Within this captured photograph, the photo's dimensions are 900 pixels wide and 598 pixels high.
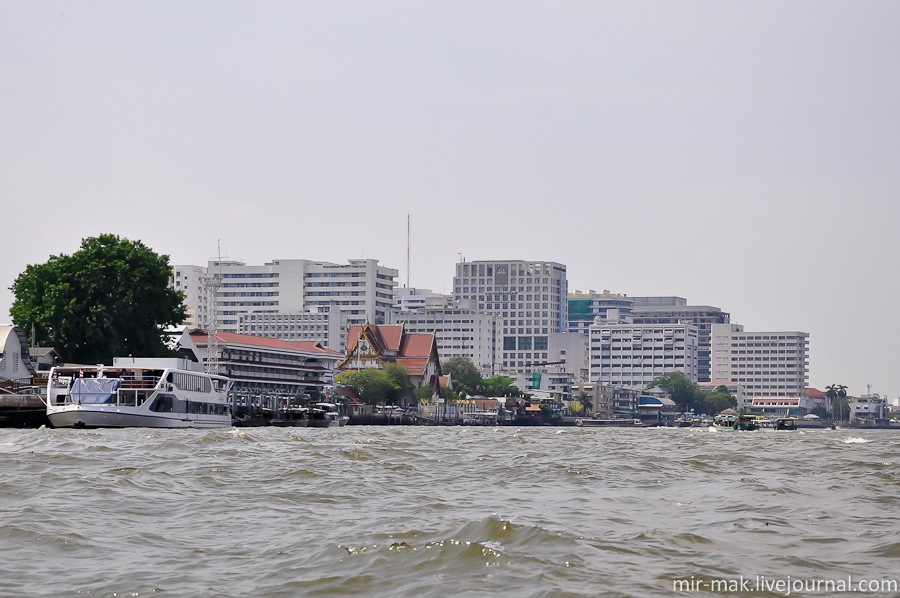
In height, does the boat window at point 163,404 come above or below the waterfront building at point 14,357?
below

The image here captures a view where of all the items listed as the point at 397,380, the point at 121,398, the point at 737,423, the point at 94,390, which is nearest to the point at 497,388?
the point at 397,380

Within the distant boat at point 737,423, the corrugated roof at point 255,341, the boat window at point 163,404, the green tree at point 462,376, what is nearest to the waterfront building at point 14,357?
the boat window at point 163,404

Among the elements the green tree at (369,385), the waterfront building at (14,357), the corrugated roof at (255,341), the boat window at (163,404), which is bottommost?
the green tree at (369,385)

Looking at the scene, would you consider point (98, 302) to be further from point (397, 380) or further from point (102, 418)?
point (397, 380)

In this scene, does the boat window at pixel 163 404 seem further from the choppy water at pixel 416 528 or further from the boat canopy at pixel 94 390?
the choppy water at pixel 416 528

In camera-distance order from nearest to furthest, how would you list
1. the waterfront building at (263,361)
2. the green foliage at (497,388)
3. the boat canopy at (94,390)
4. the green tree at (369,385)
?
1. the boat canopy at (94,390)
2. the waterfront building at (263,361)
3. the green tree at (369,385)
4. the green foliage at (497,388)

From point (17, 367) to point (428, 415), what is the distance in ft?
261

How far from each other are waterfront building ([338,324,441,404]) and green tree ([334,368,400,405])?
18649 millimetres

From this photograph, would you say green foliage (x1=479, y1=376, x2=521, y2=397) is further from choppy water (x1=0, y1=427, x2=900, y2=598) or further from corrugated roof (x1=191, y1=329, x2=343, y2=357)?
choppy water (x1=0, y1=427, x2=900, y2=598)

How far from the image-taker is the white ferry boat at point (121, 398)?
2277 inches

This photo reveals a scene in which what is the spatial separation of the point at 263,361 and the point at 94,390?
66.3 m

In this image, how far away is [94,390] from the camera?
195 feet

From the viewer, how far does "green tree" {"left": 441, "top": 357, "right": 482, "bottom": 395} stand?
188625mm

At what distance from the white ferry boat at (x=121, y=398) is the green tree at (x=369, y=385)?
78650 millimetres
